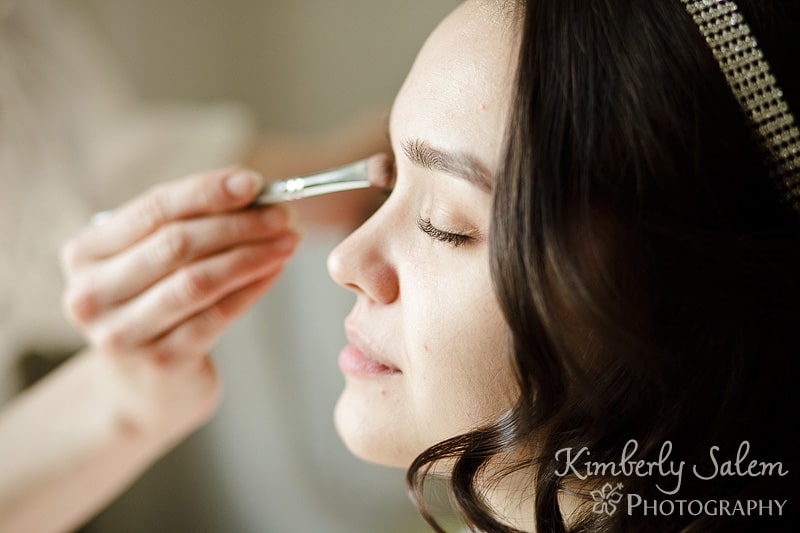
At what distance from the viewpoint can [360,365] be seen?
614mm

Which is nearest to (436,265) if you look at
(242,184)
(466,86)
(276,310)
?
(466,86)

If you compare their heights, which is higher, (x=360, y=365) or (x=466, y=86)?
(x=466, y=86)

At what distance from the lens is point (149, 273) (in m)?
0.72

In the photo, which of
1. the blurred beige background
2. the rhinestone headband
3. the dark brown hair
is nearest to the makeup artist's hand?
the dark brown hair

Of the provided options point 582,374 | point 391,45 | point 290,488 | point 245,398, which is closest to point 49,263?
point 245,398

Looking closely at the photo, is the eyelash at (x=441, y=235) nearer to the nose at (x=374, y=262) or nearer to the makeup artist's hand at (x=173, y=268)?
the nose at (x=374, y=262)

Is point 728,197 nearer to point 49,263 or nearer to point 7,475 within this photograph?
point 7,475

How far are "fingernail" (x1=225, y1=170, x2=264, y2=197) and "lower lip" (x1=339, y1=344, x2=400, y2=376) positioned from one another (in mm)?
176

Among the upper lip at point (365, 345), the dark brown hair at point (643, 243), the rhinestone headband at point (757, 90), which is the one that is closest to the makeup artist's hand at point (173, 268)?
the upper lip at point (365, 345)

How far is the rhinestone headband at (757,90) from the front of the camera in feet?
1.57

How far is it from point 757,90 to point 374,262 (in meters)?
0.28

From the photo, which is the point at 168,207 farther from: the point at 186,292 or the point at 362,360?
the point at 362,360

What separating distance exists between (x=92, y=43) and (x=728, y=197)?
1.02m

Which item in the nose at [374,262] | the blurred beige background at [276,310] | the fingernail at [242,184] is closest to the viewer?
the nose at [374,262]
